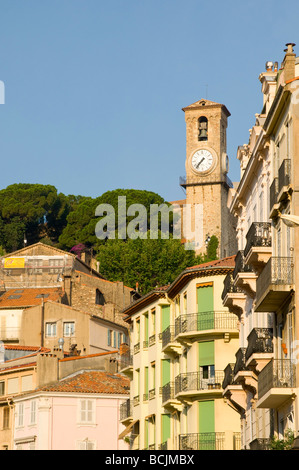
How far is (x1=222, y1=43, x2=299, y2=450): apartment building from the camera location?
98.8 ft

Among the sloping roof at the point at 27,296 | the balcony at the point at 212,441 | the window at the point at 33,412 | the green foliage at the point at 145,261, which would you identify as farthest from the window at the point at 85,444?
the green foliage at the point at 145,261

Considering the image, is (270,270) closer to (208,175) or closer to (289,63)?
(289,63)

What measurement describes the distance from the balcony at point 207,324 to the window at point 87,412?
14.2m

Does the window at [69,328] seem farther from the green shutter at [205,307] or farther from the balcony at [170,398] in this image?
the green shutter at [205,307]

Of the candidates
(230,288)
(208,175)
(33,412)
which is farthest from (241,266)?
(208,175)

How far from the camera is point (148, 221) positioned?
131125 mm

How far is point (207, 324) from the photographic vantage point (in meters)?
52.0

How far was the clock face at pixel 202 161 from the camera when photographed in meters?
124

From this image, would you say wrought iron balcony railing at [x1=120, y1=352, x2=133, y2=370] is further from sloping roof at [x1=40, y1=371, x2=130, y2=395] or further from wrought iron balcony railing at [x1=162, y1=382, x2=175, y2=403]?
wrought iron balcony railing at [x1=162, y1=382, x2=175, y2=403]

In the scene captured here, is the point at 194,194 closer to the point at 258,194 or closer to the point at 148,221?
the point at 148,221

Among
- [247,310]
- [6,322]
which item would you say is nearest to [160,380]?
[247,310]

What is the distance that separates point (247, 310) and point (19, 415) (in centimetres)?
2986

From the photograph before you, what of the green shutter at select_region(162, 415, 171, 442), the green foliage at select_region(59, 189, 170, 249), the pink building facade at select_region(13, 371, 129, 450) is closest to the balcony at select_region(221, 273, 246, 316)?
the green shutter at select_region(162, 415, 171, 442)

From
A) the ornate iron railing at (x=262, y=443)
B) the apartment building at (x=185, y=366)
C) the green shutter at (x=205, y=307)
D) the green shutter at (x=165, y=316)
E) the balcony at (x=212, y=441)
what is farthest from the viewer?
the green shutter at (x=165, y=316)
